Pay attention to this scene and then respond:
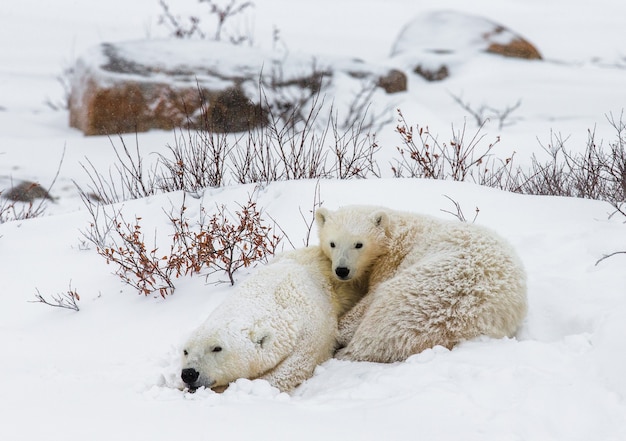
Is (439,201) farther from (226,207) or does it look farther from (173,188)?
(173,188)

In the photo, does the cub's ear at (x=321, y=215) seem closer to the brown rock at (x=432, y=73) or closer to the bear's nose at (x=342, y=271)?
the bear's nose at (x=342, y=271)

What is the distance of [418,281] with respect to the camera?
11.0 ft

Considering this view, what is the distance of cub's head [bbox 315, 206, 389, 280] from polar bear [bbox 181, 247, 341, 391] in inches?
8.6

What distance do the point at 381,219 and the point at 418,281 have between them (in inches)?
22.5

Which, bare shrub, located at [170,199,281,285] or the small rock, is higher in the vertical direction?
bare shrub, located at [170,199,281,285]

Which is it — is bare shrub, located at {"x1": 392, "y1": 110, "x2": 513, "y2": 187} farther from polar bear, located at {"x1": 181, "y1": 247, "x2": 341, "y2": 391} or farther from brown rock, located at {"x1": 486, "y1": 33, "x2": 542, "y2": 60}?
brown rock, located at {"x1": 486, "y1": 33, "x2": 542, "y2": 60}

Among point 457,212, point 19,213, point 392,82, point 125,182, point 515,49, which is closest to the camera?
point 457,212

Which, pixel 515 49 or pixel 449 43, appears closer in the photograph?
pixel 515 49

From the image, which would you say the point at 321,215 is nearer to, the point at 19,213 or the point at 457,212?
the point at 457,212

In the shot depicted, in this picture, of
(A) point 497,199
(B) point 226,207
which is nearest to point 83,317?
(B) point 226,207

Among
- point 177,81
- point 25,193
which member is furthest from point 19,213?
point 177,81

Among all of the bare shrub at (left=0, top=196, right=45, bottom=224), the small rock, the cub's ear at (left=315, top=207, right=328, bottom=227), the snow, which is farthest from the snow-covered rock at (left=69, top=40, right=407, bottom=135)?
the cub's ear at (left=315, top=207, right=328, bottom=227)

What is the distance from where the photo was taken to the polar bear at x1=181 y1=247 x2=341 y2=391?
3.10m

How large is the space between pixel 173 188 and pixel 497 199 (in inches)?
111
